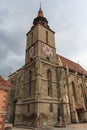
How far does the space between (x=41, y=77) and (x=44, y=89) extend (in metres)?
2.12

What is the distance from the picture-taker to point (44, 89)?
906 inches

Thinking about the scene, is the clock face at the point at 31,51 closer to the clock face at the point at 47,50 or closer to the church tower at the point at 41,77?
the church tower at the point at 41,77

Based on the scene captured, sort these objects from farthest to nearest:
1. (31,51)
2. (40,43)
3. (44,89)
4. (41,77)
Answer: (31,51), (40,43), (41,77), (44,89)

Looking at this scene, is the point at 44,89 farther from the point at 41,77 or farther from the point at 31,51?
the point at 31,51

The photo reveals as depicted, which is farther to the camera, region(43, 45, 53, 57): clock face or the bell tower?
region(43, 45, 53, 57): clock face

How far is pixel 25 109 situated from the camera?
23.3 meters

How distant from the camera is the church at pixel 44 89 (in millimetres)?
21619

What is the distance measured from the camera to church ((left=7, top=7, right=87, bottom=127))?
21619 millimetres

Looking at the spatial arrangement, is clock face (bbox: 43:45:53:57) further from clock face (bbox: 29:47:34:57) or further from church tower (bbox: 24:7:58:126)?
clock face (bbox: 29:47:34:57)

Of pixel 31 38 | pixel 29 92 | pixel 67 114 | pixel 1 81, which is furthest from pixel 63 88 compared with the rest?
pixel 1 81

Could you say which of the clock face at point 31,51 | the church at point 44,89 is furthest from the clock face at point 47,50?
the clock face at point 31,51

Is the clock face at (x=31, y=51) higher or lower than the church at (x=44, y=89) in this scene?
higher

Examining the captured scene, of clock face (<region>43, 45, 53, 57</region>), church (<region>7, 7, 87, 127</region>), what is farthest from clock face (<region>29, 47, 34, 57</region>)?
clock face (<region>43, 45, 53, 57</region>)

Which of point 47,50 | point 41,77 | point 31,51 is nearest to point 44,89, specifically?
point 41,77
